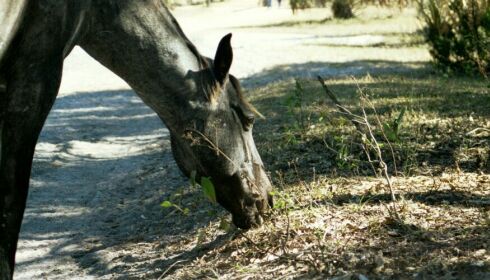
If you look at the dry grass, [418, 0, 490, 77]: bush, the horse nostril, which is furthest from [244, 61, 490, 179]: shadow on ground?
the horse nostril

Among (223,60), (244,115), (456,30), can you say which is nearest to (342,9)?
(456,30)

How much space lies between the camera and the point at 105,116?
14.2m

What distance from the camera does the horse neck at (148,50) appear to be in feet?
18.5

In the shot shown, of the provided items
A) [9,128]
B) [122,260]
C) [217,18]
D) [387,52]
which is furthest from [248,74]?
[217,18]

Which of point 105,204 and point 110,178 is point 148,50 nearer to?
point 105,204

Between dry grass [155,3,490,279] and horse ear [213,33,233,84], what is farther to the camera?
horse ear [213,33,233,84]

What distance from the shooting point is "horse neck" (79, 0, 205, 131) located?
18.5 feet

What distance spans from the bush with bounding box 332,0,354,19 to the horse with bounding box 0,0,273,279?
27.7m

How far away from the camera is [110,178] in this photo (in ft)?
31.5

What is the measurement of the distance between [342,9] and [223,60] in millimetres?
28760

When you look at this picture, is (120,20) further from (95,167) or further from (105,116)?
(105,116)

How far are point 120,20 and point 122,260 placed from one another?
199 centimetres

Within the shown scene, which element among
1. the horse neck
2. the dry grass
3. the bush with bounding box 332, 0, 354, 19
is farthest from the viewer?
the bush with bounding box 332, 0, 354, 19

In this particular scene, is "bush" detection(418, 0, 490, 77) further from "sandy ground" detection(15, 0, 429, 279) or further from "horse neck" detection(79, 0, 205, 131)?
"horse neck" detection(79, 0, 205, 131)
